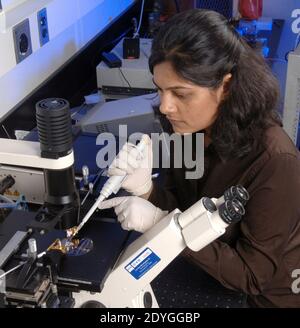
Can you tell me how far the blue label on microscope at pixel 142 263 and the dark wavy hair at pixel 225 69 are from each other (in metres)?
0.41

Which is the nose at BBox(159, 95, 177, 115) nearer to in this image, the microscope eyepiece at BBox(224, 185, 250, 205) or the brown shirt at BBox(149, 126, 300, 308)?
the brown shirt at BBox(149, 126, 300, 308)

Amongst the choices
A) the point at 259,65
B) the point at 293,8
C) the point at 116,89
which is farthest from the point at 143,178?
the point at 293,8

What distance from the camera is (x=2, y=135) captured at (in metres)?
1.50

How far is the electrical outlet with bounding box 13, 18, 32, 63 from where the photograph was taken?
1.46 m

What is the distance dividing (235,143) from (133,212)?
322mm

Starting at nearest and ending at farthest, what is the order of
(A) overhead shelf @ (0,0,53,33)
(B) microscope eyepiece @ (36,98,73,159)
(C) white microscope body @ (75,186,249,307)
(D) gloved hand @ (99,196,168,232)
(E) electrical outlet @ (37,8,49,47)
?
(B) microscope eyepiece @ (36,98,73,159)
(C) white microscope body @ (75,186,249,307)
(D) gloved hand @ (99,196,168,232)
(A) overhead shelf @ (0,0,53,33)
(E) electrical outlet @ (37,8,49,47)

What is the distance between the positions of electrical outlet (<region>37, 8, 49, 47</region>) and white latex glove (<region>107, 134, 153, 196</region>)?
24.8 inches

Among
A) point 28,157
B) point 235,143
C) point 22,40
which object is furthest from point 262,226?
point 22,40

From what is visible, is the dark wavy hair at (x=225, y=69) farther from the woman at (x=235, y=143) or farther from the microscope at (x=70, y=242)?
the microscope at (x=70, y=242)

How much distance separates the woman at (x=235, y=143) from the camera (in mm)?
1102

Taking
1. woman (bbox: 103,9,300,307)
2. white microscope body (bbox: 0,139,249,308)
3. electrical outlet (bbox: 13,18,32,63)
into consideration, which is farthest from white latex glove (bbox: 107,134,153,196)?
electrical outlet (bbox: 13,18,32,63)

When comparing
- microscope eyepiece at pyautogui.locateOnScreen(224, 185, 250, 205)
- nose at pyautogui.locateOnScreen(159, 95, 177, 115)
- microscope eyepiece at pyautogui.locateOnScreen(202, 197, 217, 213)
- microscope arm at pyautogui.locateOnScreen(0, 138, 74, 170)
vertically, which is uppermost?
microscope arm at pyautogui.locateOnScreen(0, 138, 74, 170)

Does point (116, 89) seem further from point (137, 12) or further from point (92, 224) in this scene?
point (92, 224)

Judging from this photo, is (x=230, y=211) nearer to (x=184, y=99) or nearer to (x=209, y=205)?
(x=209, y=205)
